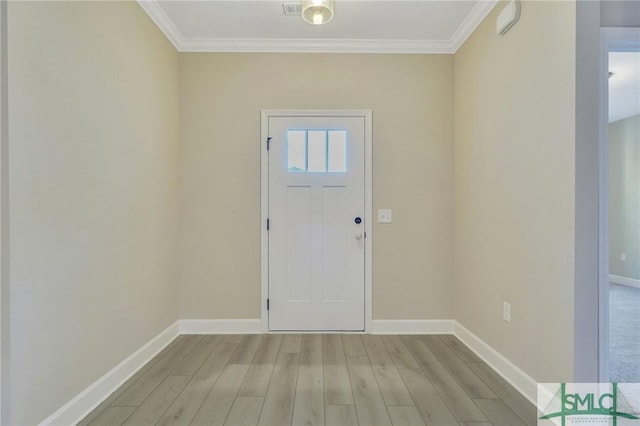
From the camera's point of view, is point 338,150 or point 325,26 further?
point 338,150

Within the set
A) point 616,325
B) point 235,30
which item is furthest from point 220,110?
point 616,325

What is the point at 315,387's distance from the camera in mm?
2088

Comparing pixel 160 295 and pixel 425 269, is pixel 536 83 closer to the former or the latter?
pixel 425 269

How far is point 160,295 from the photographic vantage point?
2715 mm

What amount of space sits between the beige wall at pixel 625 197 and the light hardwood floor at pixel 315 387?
1.59 metres

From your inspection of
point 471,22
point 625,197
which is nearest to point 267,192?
point 471,22

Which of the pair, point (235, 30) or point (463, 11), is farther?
point (235, 30)

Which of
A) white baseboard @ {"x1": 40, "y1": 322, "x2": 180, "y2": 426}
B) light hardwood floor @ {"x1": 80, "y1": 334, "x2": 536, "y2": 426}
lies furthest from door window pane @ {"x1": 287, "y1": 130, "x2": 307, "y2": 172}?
white baseboard @ {"x1": 40, "y1": 322, "x2": 180, "y2": 426}

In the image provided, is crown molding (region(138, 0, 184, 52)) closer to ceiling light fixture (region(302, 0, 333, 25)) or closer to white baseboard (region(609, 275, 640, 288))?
ceiling light fixture (region(302, 0, 333, 25))

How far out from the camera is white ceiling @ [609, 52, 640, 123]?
2793mm

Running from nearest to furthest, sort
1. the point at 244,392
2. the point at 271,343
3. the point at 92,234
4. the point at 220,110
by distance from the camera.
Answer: the point at 92,234, the point at 244,392, the point at 271,343, the point at 220,110

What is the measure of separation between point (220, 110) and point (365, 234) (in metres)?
1.77

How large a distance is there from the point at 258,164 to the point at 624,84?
3.82 m

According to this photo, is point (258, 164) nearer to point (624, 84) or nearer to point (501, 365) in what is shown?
point (501, 365)
